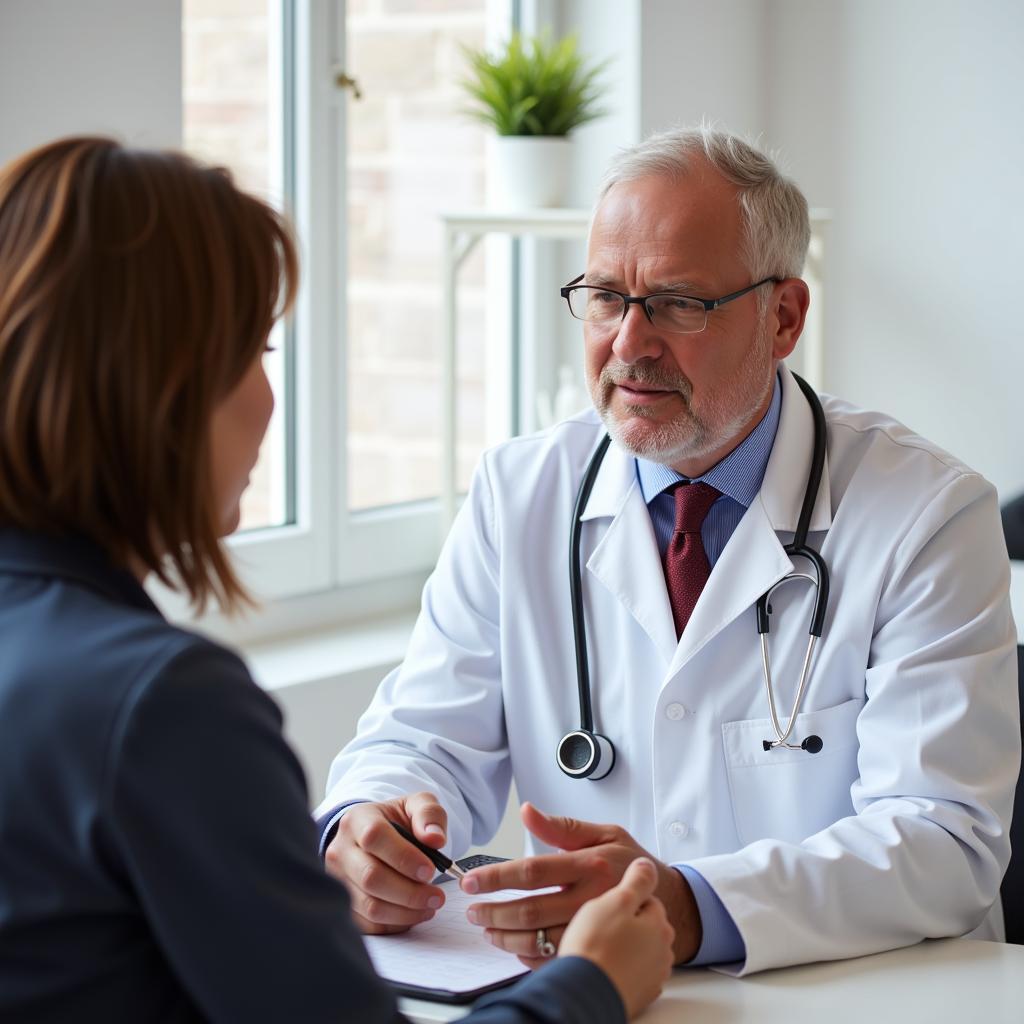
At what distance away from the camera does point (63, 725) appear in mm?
739

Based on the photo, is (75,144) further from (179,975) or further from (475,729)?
(475,729)

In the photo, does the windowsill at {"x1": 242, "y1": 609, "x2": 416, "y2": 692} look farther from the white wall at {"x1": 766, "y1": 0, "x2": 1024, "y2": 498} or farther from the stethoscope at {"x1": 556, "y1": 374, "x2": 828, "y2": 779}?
the white wall at {"x1": 766, "y1": 0, "x2": 1024, "y2": 498}

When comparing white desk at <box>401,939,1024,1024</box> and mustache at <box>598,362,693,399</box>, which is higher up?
mustache at <box>598,362,693,399</box>

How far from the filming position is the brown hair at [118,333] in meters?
0.80

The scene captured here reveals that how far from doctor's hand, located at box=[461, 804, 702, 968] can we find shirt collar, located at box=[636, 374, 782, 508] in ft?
1.79

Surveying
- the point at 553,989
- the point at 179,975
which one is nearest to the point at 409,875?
the point at 553,989

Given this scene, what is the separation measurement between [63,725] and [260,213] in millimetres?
349

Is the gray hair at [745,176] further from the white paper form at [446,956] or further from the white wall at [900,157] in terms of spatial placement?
the white wall at [900,157]

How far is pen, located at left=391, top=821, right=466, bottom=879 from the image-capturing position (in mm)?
1270

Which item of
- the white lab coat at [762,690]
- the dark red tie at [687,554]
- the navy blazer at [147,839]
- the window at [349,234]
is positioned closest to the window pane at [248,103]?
the window at [349,234]

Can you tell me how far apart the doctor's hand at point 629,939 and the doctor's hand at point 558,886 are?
0.13 meters

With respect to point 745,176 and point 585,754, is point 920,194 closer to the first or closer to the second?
point 745,176

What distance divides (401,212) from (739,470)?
4.30ft

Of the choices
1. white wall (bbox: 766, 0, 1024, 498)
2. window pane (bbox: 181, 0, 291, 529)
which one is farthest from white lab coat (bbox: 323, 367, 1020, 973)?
white wall (bbox: 766, 0, 1024, 498)
